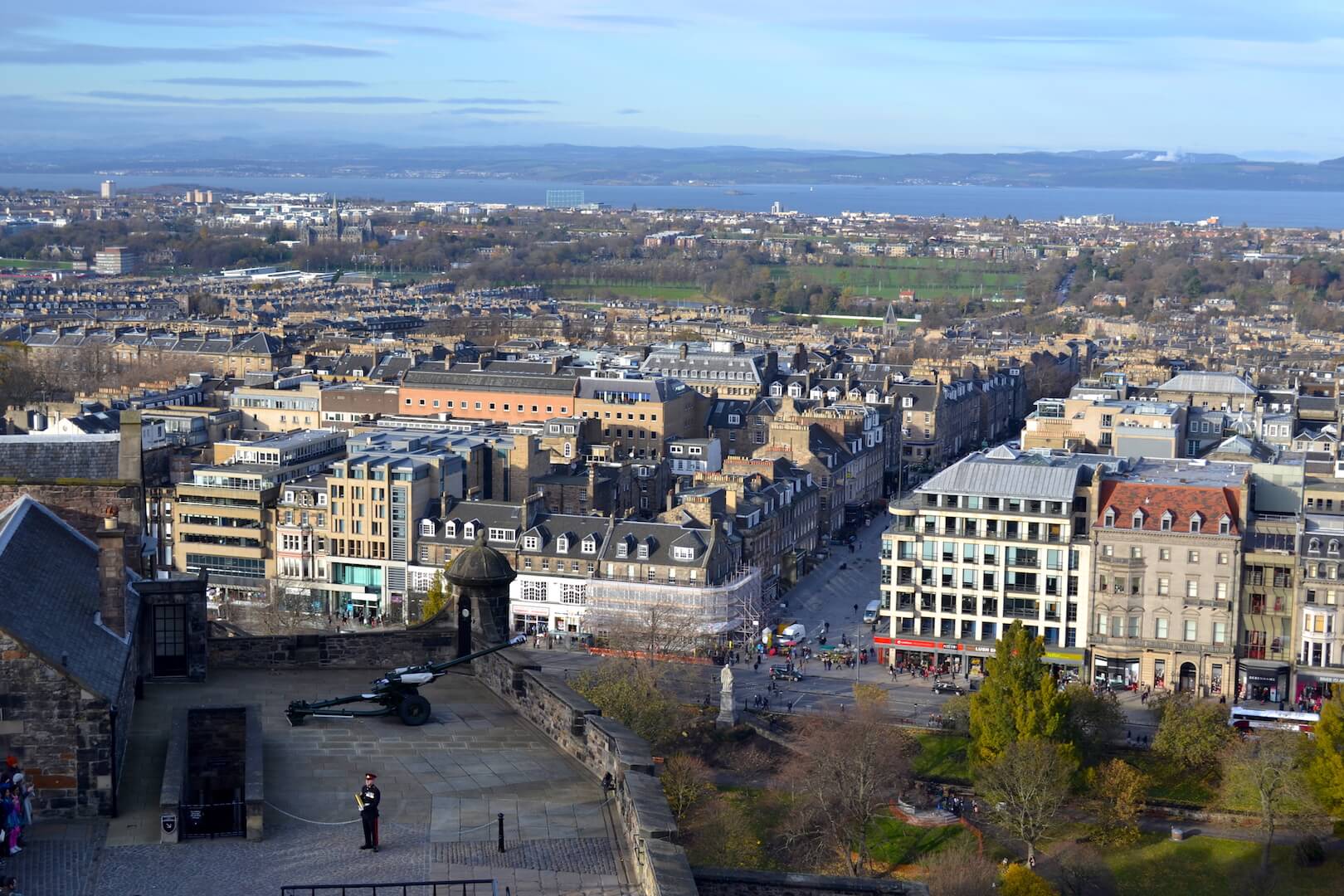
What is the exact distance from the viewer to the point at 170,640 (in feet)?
49.6

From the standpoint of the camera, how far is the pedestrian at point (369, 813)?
1105 centimetres

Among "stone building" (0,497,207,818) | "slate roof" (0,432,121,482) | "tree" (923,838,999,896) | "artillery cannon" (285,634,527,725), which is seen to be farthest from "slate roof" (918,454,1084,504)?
"artillery cannon" (285,634,527,725)

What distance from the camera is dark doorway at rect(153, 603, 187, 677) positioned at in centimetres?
1505

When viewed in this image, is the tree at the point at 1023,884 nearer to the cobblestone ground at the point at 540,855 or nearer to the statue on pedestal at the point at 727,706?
the statue on pedestal at the point at 727,706

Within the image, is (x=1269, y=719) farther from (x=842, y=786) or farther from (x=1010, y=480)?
(x=842, y=786)

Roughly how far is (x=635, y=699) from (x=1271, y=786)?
12846mm

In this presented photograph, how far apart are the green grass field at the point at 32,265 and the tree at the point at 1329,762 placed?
17046cm

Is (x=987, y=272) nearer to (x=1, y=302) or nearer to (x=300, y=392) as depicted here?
(x=1, y=302)

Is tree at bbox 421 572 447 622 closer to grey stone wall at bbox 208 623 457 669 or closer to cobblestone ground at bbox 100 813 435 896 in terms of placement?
grey stone wall at bbox 208 623 457 669

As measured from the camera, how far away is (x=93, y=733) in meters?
11.6

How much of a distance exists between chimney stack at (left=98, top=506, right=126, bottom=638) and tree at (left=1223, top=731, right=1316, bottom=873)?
26900mm

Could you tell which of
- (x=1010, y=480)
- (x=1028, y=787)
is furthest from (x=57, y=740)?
(x=1010, y=480)

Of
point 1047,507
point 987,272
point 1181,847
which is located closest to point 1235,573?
point 1047,507

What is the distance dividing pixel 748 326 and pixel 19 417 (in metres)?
72.6
